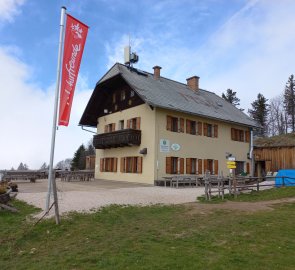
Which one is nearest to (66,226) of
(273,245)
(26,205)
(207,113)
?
(26,205)

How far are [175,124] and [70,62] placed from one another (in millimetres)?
14202

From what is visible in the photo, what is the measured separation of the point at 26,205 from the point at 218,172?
17341 mm

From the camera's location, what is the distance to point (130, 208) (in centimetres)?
1032

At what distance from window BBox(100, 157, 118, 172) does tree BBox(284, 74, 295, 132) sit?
34363mm

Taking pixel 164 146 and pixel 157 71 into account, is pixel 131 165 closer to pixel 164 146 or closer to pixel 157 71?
pixel 164 146

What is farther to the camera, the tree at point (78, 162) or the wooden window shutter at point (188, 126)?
the tree at point (78, 162)

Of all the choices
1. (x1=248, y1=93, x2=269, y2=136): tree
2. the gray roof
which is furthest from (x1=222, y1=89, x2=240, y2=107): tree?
the gray roof

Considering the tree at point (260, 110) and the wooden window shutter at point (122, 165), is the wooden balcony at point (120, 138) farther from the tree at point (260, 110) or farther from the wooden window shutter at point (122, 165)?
the tree at point (260, 110)

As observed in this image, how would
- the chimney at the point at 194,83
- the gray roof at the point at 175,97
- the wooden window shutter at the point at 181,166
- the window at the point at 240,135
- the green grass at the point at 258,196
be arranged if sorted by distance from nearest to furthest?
the green grass at the point at 258,196 < the gray roof at the point at 175,97 < the wooden window shutter at the point at 181,166 < the window at the point at 240,135 < the chimney at the point at 194,83

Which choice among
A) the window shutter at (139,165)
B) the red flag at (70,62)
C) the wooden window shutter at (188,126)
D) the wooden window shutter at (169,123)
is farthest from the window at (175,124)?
the red flag at (70,62)

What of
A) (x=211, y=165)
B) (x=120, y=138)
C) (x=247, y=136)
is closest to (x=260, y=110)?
(x=247, y=136)

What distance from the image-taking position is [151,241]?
248 inches

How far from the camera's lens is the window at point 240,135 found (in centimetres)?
2731

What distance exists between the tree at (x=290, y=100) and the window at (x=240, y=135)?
25.0 meters
